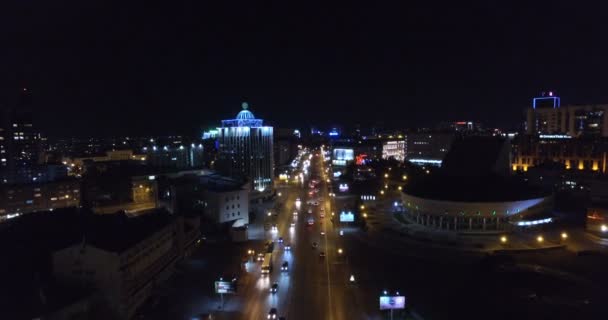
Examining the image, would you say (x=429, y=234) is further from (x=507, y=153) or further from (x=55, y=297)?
(x=55, y=297)

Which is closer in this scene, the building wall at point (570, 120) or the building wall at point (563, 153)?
the building wall at point (563, 153)

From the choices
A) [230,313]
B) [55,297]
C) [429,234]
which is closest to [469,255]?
[429,234]

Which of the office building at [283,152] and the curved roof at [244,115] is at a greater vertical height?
the curved roof at [244,115]

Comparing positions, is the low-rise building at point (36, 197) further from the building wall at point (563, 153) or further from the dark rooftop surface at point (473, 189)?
the building wall at point (563, 153)

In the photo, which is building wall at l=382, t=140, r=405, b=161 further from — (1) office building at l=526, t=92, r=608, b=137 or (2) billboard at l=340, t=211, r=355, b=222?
(2) billboard at l=340, t=211, r=355, b=222

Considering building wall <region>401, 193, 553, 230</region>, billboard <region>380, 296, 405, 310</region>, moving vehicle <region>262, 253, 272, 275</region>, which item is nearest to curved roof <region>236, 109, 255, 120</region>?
building wall <region>401, 193, 553, 230</region>

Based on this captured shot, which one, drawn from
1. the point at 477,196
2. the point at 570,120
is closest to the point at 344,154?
the point at 570,120

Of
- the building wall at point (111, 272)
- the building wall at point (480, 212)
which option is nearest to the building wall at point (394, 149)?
the building wall at point (480, 212)

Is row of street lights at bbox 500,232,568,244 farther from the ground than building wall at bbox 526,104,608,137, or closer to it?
closer to it
